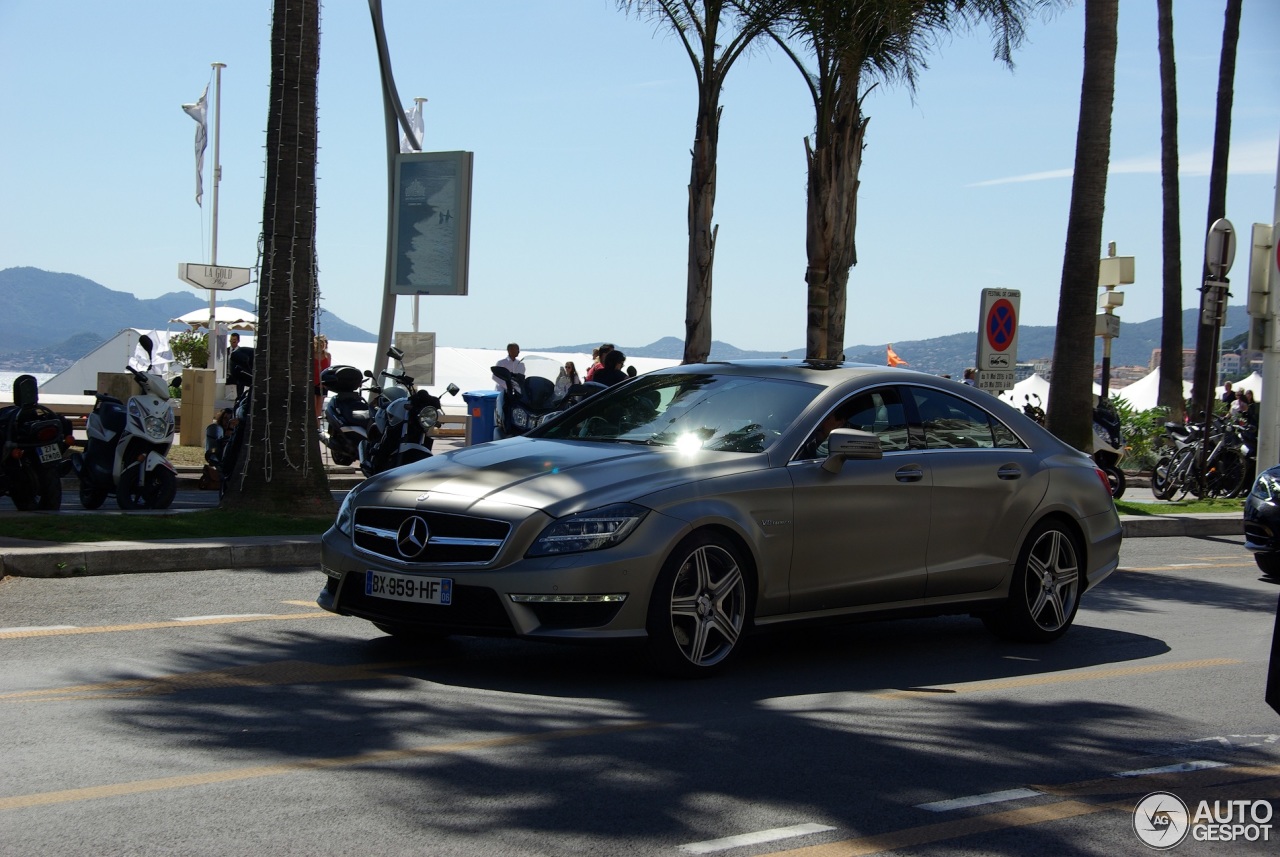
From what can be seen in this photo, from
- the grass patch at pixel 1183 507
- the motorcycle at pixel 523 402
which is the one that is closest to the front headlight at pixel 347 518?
the motorcycle at pixel 523 402

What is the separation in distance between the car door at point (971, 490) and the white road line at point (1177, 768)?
240 centimetres

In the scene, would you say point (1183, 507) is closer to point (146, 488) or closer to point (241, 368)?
point (241, 368)

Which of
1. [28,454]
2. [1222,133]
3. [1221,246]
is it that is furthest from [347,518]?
[1222,133]

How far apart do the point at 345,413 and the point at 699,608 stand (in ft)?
48.2

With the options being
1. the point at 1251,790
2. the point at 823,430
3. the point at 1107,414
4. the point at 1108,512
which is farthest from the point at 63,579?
the point at 1107,414

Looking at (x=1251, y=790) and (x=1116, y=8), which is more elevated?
(x=1116, y=8)

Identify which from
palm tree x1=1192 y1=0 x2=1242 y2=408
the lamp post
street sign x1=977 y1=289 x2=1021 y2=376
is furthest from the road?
palm tree x1=1192 y1=0 x2=1242 y2=408

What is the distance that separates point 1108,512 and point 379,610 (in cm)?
472

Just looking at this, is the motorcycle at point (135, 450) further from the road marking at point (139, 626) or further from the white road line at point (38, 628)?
the white road line at point (38, 628)

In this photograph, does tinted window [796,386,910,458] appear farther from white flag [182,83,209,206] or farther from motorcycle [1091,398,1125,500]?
white flag [182,83,209,206]

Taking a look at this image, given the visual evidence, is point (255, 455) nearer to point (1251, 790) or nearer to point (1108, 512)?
point (1108, 512)

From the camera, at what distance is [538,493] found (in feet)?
23.2

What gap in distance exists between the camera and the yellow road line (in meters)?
7.38

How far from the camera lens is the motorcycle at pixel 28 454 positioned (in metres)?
13.0
